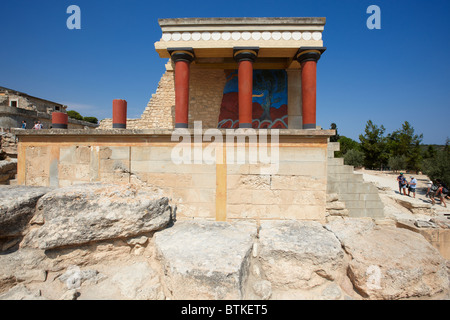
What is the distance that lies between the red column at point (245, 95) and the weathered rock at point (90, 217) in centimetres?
429

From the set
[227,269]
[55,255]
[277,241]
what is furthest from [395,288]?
[55,255]

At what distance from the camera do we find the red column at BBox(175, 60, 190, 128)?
7.11m

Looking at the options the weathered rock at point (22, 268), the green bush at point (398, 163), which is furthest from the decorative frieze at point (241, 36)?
the green bush at point (398, 163)

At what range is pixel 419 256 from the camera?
2822mm

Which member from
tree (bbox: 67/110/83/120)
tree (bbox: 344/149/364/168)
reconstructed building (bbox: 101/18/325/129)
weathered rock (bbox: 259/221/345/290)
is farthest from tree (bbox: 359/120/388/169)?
tree (bbox: 67/110/83/120)

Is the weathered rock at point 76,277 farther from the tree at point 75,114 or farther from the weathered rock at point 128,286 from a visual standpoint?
the tree at point 75,114

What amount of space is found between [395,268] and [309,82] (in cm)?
592

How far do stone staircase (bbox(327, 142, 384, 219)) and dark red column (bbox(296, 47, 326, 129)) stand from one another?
1.43 meters

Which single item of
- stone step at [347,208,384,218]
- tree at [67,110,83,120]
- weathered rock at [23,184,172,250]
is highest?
tree at [67,110,83,120]

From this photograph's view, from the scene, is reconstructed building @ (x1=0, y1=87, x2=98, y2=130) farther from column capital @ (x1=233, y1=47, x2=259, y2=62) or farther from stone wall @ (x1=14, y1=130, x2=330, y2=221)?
column capital @ (x1=233, y1=47, x2=259, y2=62)

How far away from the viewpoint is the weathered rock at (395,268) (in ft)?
8.48

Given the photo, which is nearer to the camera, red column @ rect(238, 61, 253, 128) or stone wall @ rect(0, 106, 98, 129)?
red column @ rect(238, 61, 253, 128)

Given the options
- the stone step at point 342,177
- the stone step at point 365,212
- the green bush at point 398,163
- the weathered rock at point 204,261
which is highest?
the green bush at point 398,163

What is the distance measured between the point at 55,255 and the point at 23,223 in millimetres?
664
